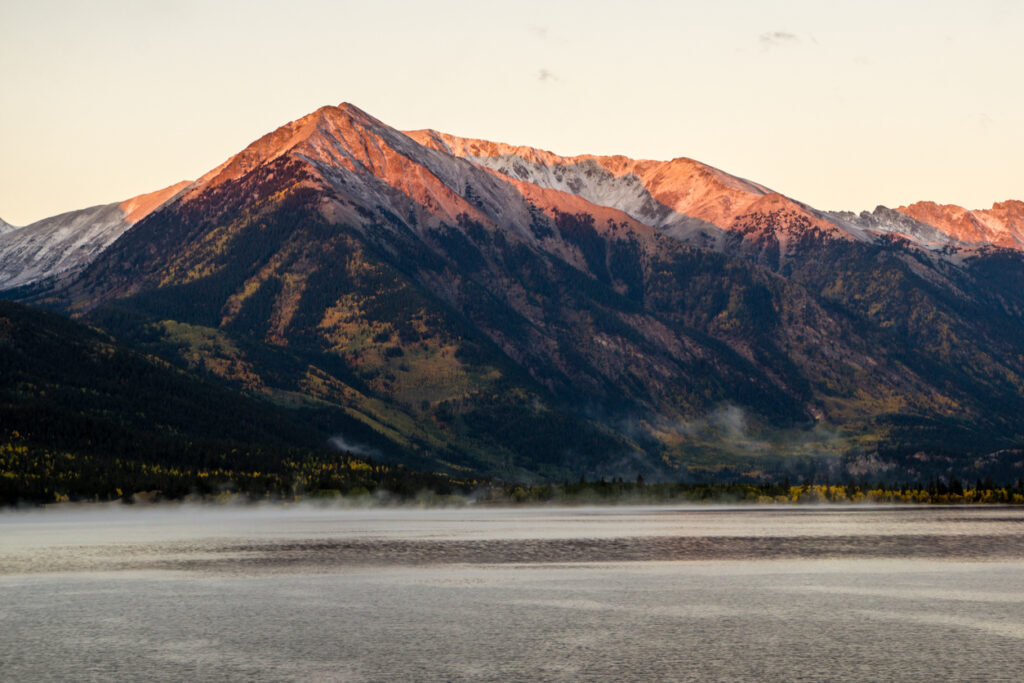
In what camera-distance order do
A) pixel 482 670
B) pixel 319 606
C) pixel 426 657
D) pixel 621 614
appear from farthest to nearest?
pixel 319 606
pixel 621 614
pixel 426 657
pixel 482 670

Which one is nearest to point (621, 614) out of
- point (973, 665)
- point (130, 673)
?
point (973, 665)

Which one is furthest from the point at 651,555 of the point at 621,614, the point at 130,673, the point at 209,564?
the point at 130,673

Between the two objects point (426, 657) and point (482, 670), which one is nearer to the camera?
point (482, 670)

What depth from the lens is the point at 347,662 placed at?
88562 millimetres

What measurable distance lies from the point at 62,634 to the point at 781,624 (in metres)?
61.3

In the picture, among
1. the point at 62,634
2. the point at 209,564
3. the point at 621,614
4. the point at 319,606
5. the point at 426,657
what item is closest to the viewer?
the point at 426,657

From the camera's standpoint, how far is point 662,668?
8444cm

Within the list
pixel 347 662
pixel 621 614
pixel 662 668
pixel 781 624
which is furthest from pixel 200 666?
pixel 781 624

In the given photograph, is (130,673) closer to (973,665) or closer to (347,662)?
(347,662)

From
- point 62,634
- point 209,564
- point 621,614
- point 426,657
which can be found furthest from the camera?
point 209,564

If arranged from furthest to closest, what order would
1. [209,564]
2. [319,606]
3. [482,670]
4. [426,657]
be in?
[209,564] < [319,606] < [426,657] < [482,670]

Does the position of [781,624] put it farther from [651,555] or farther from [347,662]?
[651,555]

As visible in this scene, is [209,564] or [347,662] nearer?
[347,662]

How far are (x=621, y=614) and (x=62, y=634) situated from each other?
49.3 metres
